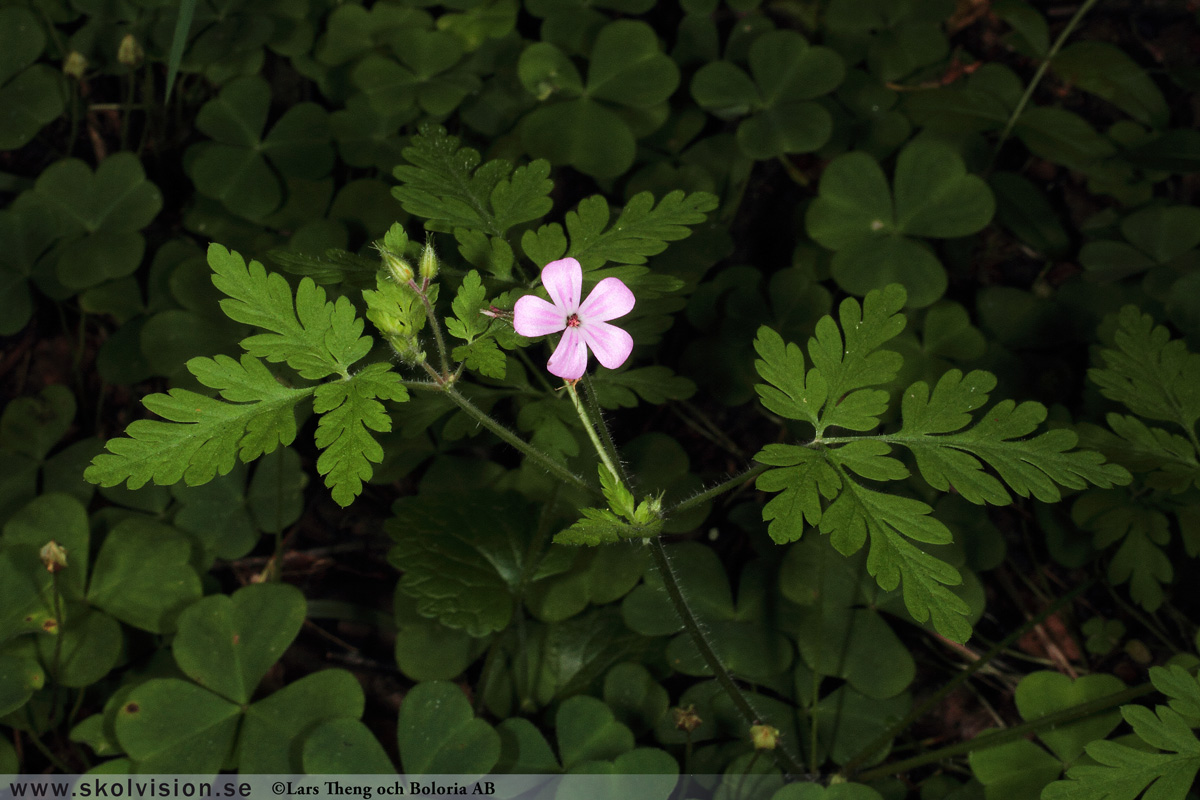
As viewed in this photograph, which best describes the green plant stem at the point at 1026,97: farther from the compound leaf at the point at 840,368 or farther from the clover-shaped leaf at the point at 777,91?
the compound leaf at the point at 840,368

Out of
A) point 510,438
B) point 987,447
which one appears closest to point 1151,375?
point 987,447

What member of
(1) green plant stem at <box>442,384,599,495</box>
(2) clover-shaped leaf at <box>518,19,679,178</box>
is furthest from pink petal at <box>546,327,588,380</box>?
(2) clover-shaped leaf at <box>518,19,679,178</box>

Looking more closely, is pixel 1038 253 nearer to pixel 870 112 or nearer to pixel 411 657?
pixel 870 112

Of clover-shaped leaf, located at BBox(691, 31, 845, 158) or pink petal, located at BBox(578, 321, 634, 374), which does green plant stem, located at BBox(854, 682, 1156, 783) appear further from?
clover-shaped leaf, located at BBox(691, 31, 845, 158)

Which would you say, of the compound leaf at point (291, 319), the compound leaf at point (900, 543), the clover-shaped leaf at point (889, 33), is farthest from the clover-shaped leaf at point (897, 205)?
the compound leaf at point (291, 319)

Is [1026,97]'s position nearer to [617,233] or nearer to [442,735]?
[617,233]

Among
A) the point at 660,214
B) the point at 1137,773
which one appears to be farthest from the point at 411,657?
the point at 1137,773
